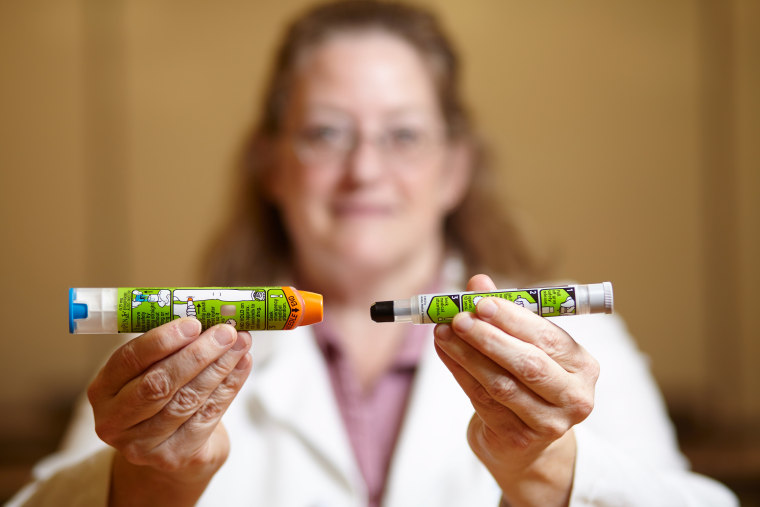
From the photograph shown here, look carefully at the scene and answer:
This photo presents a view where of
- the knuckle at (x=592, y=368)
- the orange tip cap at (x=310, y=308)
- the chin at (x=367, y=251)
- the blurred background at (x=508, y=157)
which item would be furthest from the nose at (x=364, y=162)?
the blurred background at (x=508, y=157)

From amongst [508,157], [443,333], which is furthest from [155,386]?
[508,157]

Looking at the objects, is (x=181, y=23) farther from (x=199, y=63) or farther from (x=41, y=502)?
(x=41, y=502)

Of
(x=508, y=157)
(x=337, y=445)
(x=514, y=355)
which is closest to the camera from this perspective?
(x=514, y=355)

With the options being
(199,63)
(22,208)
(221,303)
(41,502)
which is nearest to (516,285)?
(221,303)

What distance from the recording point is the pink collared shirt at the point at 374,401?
1102 millimetres

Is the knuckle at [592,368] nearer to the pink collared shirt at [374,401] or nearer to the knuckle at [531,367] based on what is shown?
the knuckle at [531,367]

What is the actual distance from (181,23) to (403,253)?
1.49 metres

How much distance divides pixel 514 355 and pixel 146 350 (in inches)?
14.4

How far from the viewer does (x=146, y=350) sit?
23.8 inches

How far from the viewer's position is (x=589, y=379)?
64cm

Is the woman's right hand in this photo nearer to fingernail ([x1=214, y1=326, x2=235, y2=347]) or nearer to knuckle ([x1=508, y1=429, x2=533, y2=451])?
fingernail ([x1=214, y1=326, x2=235, y2=347])

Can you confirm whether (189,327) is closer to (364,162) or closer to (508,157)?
(364,162)

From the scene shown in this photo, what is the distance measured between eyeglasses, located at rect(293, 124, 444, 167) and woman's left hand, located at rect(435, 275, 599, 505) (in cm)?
59

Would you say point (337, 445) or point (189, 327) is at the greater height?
point (189, 327)
